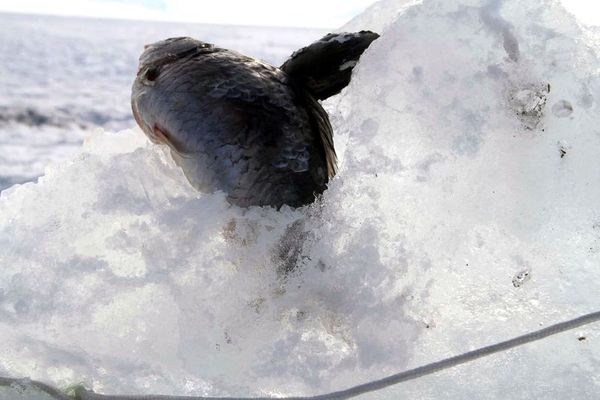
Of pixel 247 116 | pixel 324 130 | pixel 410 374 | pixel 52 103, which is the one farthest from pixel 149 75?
pixel 52 103

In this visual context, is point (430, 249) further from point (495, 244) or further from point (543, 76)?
point (543, 76)

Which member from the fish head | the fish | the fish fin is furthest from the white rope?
the fish head

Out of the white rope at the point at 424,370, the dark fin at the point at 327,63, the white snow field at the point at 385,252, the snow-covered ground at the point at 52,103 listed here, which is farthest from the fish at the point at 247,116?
the snow-covered ground at the point at 52,103

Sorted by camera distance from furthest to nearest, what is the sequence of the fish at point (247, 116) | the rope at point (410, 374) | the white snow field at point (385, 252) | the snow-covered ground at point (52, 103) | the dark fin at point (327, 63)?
the snow-covered ground at point (52, 103) < the dark fin at point (327, 63) < the fish at point (247, 116) < the white snow field at point (385, 252) < the rope at point (410, 374)

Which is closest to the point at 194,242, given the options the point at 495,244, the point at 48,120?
the point at 495,244

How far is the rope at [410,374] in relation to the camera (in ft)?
4.38

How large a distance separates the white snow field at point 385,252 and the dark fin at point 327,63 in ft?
Answer: 1.70

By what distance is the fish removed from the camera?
1800 mm

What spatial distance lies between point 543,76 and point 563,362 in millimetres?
666

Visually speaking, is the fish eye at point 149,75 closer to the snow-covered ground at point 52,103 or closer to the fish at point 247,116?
the fish at point 247,116

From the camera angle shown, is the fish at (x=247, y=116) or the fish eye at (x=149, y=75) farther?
the fish eye at (x=149, y=75)

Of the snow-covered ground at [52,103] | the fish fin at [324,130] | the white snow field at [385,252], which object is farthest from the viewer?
the snow-covered ground at [52,103]

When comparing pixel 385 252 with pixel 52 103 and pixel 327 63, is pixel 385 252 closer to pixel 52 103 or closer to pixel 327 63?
pixel 327 63

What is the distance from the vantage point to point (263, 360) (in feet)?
4.73
